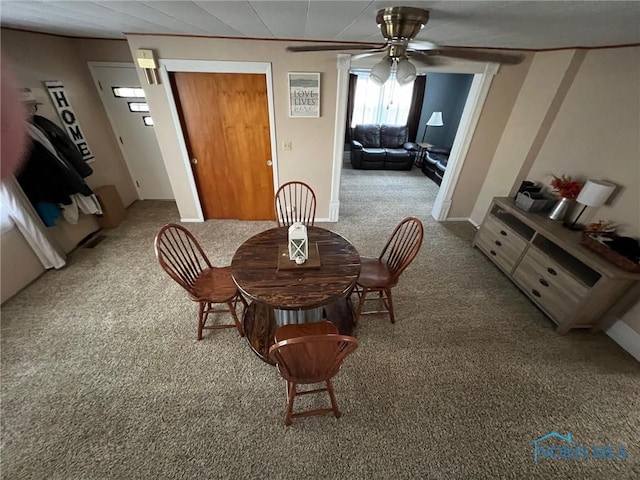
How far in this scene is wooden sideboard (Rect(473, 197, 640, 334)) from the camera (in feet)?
6.66

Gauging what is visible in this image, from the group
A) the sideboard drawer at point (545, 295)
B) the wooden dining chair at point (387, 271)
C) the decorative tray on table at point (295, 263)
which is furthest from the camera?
the sideboard drawer at point (545, 295)

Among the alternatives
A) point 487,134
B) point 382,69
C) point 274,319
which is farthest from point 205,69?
point 487,134

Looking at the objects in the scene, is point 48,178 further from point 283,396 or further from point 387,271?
point 387,271

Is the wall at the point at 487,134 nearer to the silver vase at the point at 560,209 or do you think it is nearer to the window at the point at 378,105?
→ the silver vase at the point at 560,209

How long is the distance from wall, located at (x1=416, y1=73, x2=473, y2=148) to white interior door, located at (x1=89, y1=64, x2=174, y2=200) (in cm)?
543

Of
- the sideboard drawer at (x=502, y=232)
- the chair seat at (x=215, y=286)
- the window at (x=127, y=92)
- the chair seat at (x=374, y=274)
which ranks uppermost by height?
the window at (x=127, y=92)

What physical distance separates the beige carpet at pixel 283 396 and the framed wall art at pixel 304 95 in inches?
83.7

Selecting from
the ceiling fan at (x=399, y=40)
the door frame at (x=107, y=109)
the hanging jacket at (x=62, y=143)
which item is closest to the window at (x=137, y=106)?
the door frame at (x=107, y=109)

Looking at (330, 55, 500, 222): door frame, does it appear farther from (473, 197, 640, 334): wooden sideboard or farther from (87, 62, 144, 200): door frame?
(87, 62, 144, 200): door frame

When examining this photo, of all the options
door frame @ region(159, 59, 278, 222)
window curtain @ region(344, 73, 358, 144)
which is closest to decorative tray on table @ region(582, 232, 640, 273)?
door frame @ region(159, 59, 278, 222)

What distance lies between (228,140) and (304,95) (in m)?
1.01

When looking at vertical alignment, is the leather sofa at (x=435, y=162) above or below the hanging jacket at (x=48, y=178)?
below

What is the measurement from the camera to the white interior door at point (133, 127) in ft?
11.0

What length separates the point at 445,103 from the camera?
5801 millimetres
